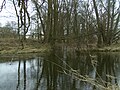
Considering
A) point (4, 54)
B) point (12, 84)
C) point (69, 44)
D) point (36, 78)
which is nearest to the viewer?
point (12, 84)

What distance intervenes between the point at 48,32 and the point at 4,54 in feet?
23.6

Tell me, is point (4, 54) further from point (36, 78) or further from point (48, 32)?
point (36, 78)

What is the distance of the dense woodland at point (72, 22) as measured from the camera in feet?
62.4

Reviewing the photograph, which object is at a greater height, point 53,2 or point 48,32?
point 53,2

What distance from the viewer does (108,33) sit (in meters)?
26.8

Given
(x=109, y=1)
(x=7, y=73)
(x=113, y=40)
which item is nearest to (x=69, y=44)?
(x=7, y=73)

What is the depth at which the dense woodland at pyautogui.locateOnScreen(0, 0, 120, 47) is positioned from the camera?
19022 mm

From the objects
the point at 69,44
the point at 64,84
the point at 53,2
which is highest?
the point at 53,2

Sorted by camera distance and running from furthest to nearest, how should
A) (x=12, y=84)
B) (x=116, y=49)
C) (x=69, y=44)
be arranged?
(x=116, y=49) < (x=69, y=44) < (x=12, y=84)

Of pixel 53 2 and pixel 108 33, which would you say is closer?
pixel 53 2

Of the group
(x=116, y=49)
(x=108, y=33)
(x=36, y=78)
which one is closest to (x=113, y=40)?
(x=108, y=33)

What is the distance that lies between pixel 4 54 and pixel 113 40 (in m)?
14.1

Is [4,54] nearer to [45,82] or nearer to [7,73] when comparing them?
[7,73]

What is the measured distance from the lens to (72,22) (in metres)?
34.9
